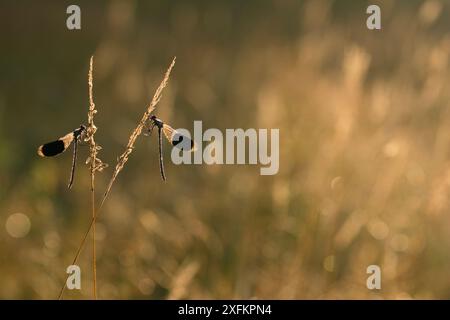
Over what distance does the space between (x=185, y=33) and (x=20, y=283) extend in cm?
389

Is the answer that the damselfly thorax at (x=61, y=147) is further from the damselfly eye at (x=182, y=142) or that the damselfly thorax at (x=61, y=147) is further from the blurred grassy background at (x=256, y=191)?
the blurred grassy background at (x=256, y=191)

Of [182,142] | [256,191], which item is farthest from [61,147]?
[256,191]

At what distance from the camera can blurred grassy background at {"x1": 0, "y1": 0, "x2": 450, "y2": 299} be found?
215cm

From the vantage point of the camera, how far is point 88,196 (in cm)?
281

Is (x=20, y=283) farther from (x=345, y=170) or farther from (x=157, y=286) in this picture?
(x=345, y=170)

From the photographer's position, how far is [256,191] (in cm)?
264

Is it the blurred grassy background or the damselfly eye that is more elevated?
the damselfly eye

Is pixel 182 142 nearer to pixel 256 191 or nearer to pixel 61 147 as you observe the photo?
pixel 61 147

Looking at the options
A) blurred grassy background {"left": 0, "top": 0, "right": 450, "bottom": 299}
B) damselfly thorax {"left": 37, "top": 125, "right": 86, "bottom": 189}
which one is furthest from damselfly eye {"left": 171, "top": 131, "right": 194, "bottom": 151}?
blurred grassy background {"left": 0, "top": 0, "right": 450, "bottom": 299}

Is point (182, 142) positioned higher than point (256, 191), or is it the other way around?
point (182, 142)

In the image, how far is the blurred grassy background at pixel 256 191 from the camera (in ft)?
7.06

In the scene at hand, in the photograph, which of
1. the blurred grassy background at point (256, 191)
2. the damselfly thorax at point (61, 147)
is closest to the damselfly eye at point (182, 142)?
the damselfly thorax at point (61, 147)

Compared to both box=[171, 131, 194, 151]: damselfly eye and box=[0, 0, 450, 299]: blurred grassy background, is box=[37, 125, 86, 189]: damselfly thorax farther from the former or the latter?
box=[0, 0, 450, 299]: blurred grassy background
